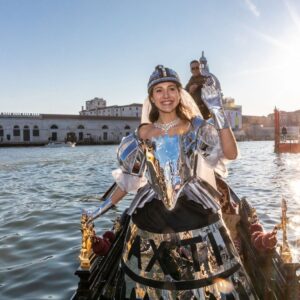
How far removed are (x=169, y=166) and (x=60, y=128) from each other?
60.0 m

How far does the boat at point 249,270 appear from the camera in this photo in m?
2.31

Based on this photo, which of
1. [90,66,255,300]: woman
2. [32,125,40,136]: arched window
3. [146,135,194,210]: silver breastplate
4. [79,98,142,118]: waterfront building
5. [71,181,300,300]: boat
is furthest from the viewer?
[79,98,142,118]: waterfront building

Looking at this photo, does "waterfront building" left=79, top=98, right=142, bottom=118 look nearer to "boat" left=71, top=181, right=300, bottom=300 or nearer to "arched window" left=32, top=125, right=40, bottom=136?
"arched window" left=32, top=125, right=40, bottom=136

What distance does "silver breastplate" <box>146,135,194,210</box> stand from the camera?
192 cm

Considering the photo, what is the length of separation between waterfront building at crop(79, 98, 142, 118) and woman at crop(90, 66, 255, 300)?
73.2 meters

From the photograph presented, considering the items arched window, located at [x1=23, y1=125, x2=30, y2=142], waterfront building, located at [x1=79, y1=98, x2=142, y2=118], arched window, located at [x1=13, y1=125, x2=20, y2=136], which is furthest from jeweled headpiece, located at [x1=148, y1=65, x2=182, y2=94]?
waterfront building, located at [x1=79, y1=98, x2=142, y2=118]

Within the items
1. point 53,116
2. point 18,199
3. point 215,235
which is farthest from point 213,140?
point 53,116

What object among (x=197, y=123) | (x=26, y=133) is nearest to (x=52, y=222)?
(x=197, y=123)

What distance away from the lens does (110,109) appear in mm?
85188

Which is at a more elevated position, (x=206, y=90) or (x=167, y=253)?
(x=206, y=90)

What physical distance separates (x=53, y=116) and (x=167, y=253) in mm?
59915

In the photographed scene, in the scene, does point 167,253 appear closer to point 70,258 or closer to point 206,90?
point 206,90

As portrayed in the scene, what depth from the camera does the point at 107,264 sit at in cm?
291

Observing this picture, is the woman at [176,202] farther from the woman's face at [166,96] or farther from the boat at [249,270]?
the boat at [249,270]
